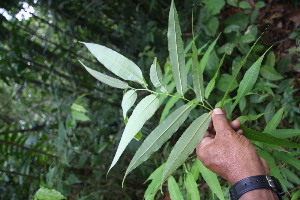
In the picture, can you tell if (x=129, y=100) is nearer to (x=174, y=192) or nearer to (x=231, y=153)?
(x=231, y=153)

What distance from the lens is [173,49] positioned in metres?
0.68

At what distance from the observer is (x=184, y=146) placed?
0.66 m

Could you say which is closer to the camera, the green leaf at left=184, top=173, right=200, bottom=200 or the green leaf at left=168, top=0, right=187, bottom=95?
the green leaf at left=168, top=0, right=187, bottom=95

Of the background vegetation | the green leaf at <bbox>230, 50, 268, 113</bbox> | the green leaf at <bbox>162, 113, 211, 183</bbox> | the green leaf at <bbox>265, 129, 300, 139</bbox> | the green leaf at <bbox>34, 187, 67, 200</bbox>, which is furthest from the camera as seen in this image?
the background vegetation

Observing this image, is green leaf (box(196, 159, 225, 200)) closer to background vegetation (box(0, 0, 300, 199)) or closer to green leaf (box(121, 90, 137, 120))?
green leaf (box(121, 90, 137, 120))

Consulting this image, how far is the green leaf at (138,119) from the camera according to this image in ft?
2.14

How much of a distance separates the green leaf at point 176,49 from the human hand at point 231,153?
12 cm

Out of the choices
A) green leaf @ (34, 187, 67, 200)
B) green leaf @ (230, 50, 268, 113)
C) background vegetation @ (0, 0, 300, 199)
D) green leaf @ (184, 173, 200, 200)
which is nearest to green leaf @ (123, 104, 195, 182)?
green leaf @ (230, 50, 268, 113)

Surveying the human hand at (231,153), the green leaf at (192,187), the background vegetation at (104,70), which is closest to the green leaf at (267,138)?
the human hand at (231,153)

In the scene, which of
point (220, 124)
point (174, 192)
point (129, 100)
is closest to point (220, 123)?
point (220, 124)

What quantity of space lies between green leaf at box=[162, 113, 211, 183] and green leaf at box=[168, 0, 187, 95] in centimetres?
10

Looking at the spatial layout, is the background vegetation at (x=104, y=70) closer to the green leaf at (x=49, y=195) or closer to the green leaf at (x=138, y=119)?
the green leaf at (x=49, y=195)

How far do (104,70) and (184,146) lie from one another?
1.52 metres

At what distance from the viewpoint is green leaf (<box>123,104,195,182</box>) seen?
0.65 meters
